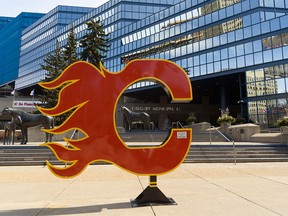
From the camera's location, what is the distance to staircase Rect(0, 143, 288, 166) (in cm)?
1512

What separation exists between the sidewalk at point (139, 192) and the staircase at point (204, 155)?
141 inches

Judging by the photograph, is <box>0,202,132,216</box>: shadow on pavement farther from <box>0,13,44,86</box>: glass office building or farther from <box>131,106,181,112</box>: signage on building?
<box>0,13,44,86</box>: glass office building

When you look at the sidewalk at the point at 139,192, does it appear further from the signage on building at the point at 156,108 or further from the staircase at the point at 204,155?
the signage on building at the point at 156,108

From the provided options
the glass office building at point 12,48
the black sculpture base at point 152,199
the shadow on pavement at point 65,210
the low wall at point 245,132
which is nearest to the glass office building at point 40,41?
the glass office building at point 12,48

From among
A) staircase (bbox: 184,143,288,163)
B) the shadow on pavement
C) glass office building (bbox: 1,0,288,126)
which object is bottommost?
the shadow on pavement

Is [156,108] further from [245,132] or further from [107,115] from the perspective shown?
[107,115]

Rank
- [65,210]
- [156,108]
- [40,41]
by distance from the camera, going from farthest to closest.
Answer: [40,41], [156,108], [65,210]

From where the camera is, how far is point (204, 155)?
16281 mm

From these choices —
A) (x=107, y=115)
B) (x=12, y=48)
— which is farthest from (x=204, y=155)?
(x=12, y=48)

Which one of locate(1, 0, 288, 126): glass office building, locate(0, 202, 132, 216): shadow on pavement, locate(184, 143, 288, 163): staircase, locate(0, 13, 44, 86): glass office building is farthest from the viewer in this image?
locate(0, 13, 44, 86): glass office building

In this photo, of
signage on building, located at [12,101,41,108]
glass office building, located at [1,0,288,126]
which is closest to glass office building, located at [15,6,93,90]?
glass office building, located at [1,0,288,126]

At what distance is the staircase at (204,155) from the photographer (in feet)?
49.6

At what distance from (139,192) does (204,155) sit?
9.06 meters

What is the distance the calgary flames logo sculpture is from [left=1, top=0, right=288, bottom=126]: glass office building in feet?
107
